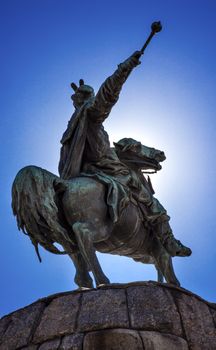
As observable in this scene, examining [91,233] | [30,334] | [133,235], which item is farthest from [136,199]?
[30,334]

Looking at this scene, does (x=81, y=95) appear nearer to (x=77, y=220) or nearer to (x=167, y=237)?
(x=77, y=220)

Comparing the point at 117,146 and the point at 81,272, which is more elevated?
the point at 117,146

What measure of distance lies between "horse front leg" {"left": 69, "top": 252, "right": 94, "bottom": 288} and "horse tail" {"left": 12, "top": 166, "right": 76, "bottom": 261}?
191mm

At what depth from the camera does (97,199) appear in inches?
292

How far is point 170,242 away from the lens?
8031 millimetres

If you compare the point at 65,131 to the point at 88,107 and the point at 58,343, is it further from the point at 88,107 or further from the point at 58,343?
the point at 58,343

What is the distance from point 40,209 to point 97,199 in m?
0.73

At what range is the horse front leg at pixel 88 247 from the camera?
681 cm

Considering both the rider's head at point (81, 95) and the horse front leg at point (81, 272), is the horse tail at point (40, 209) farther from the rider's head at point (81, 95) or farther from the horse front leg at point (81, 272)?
the rider's head at point (81, 95)

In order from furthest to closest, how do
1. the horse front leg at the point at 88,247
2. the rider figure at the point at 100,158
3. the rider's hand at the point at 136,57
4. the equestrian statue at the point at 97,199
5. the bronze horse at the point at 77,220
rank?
the rider figure at the point at 100,158
the rider's hand at the point at 136,57
the equestrian statue at the point at 97,199
the bronze horse at the point at 77,220
the horse front leg at the point at 88,247

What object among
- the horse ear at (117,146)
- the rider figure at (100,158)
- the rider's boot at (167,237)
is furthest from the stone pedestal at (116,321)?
the horse ear at (117,146)

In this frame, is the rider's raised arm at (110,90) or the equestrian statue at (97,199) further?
the rider's raised arm at (110,90)

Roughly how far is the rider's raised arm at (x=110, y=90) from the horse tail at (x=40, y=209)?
1.11m

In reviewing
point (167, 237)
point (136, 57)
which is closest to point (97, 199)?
point (167, 237)
